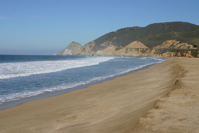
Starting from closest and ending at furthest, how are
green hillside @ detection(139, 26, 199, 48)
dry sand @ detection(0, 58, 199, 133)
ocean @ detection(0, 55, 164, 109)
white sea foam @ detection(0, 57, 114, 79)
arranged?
1. dry sand @ detection(0, 58, 199, 133)
2. ocean @ detection(0, 55, 164, 109)
3. white sea foam @ detection(0, 57, 114, 79)
4. green hillside @ detection(139, 26, 199, 48)

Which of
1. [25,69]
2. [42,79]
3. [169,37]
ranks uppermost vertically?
[169,37]

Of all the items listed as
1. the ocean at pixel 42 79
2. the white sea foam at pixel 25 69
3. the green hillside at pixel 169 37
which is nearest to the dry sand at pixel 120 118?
the ocean at pixel 42 79

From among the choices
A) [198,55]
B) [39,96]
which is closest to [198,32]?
[198,55]

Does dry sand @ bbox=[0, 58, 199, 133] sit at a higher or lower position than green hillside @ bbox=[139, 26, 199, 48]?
lower

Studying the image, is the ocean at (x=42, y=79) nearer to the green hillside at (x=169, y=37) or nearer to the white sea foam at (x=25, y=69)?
the white sea foam at (x=25, y=69)

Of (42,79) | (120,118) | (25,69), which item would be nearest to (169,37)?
(25,69)

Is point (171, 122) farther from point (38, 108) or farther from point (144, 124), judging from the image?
point (38, 108)

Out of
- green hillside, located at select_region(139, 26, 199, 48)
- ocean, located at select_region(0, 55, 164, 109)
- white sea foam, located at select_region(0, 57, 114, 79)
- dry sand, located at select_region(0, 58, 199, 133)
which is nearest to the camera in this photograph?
dry sand, located at select_region(0, 58, 199, 133)

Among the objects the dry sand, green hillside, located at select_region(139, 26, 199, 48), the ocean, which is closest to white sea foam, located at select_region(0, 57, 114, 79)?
the ocean

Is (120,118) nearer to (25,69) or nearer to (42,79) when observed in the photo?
(42,79)

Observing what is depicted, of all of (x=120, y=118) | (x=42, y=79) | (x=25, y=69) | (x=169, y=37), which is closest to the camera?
(x=120, y=118)

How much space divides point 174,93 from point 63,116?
3754mm

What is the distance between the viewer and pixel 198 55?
66.2 meters

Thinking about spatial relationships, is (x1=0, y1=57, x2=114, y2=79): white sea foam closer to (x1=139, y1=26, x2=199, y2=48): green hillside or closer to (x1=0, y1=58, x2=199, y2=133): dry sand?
(x1=0, y1=58, x2=199, y2=133): dry sand
